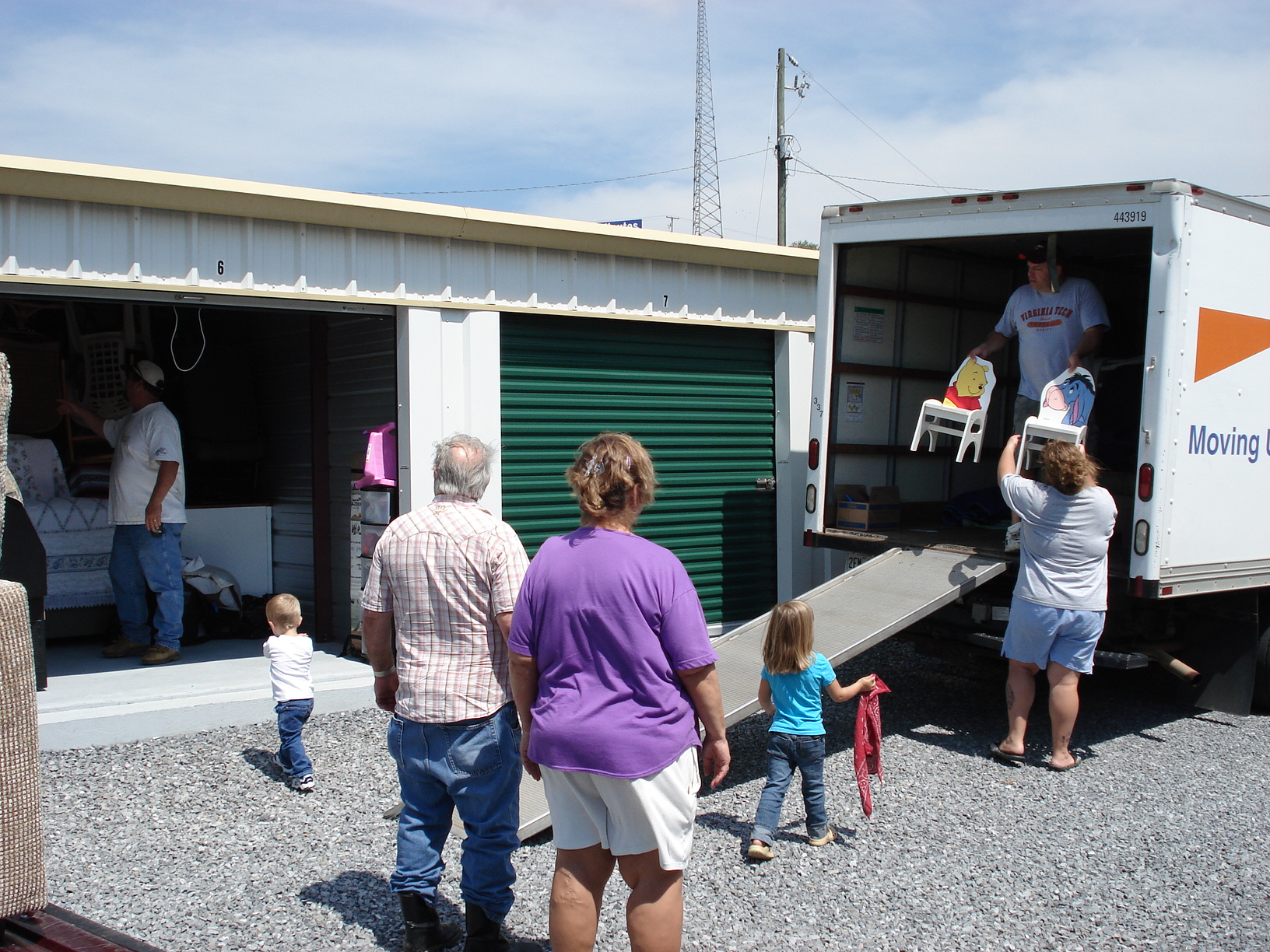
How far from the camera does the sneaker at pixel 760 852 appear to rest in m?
4.12

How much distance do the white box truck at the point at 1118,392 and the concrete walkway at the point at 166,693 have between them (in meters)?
3.32

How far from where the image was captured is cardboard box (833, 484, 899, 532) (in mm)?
7191

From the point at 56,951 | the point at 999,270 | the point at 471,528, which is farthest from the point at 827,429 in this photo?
the point at 56,951

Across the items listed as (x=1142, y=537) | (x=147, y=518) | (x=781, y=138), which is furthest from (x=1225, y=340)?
(x=781, y=138)

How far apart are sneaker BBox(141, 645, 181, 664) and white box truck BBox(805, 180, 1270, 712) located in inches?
170

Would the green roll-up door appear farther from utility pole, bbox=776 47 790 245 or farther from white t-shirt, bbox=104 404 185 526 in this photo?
utility pole, bbox=776 47 790 245

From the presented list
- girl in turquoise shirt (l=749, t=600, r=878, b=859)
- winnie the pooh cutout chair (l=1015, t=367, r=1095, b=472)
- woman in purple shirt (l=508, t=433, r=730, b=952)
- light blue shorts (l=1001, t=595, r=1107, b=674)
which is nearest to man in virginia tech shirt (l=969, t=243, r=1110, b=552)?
winnie the pooh cutout chair (l=1015, t=367, r=1095, b=472)

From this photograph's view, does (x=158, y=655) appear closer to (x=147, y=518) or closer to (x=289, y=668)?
(x=147, y=518)

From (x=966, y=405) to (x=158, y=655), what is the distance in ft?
18.2

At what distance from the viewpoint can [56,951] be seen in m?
2.82

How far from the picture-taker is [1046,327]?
6.87 metres

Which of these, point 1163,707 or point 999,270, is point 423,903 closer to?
point 1163,707

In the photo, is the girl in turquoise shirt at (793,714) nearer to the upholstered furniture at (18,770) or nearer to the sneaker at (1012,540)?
the sneaker at (1012,540)

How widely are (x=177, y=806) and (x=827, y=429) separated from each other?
14.8ft
